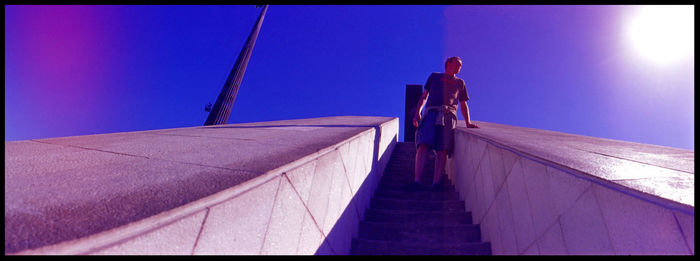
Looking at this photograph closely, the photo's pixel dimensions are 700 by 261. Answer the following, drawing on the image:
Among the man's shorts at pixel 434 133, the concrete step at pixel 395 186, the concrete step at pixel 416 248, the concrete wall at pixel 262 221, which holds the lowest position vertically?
the concrete step at pixel 416 248

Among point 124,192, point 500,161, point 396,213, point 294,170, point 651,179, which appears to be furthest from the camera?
point 396,213

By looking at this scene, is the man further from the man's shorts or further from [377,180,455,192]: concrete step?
[377,180,455,192]: concrete step

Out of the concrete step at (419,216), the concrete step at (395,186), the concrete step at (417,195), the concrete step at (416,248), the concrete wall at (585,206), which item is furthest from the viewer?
the concrete step at (395,186)

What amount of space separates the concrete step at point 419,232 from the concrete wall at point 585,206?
0.54 ft

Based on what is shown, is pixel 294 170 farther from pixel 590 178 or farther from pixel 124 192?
pixel 590 178

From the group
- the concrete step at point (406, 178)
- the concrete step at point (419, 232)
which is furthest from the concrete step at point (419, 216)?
the concrete step at point (406, 178)

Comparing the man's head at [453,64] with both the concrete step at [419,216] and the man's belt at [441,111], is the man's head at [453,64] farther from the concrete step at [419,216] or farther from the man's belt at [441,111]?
the concrete step at [419,216]

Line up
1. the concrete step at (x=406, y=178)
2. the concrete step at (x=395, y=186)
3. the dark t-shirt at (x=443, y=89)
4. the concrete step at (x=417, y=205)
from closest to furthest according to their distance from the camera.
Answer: the concrete step at (x=417, y=205), the dark t-shirt at (x=443, y=89), the concrete step at (x=395, y=186), the concrete step at (x=406, y=178)

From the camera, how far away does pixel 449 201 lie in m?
3.17

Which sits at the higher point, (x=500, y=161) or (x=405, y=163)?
(x=405, y=163)

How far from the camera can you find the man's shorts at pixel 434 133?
133 inches

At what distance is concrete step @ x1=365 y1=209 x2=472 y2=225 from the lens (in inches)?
107

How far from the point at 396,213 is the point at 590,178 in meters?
1.91
